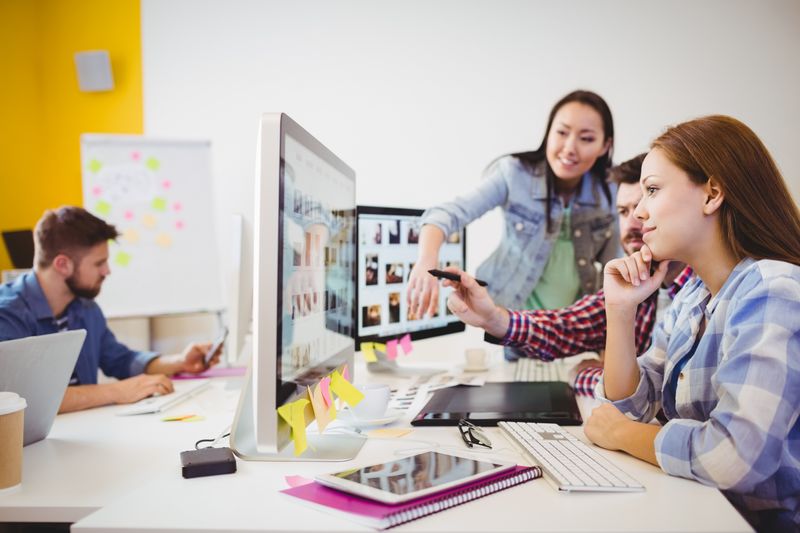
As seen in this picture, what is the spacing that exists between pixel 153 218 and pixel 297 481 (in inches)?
105

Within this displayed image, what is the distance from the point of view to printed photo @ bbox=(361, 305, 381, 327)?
1.85m

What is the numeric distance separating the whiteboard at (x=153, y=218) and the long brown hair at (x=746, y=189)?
2694mm

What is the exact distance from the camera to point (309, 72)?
3.46 metres

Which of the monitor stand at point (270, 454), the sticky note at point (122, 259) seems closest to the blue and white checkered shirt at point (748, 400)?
the monitor stand at point (270, 454)

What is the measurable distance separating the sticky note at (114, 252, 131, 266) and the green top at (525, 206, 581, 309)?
194 centimetres

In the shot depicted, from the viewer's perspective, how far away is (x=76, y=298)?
87.5 inches

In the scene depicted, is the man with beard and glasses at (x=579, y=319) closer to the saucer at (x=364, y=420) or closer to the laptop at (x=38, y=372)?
the saucer at (x=364, y=420)

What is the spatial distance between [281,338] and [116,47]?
3.20 metres

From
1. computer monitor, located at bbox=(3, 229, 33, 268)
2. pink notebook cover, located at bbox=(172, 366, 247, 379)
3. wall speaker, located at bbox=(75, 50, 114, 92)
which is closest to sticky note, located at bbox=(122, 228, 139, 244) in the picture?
computer monitor, located at bbox=(3, 229, 33, 268)

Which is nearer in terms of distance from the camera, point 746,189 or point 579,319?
point 746,189

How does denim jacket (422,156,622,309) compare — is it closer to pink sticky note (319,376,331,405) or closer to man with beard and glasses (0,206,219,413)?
man with beard and glasses (0,206,219,413)

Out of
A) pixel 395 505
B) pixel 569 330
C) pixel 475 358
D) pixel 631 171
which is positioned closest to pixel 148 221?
pixel 475 358

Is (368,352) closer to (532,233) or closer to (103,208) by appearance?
(532,233)

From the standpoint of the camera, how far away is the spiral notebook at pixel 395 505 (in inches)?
31.8
